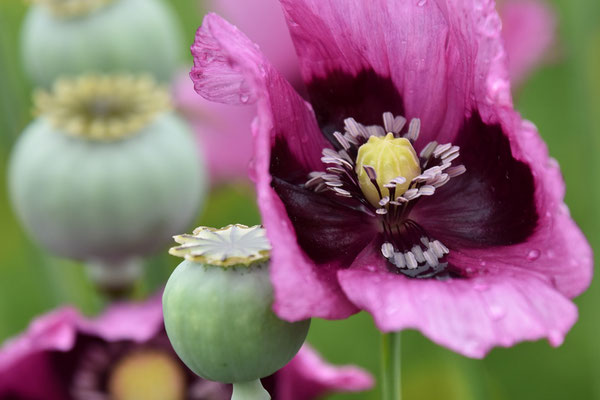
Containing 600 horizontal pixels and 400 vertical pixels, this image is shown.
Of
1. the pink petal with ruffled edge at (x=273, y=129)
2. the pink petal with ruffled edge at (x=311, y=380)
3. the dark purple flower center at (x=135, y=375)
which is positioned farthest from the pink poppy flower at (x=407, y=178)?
the dark purple flower center at (x=135, y=375)

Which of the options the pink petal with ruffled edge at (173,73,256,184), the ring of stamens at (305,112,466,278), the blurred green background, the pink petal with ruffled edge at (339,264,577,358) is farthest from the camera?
the pink petal with ruffled edge at (173,73,256,184)

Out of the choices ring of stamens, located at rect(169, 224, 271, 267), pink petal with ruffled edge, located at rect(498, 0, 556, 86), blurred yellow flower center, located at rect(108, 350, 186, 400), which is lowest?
blurred yellow flower center, located at rect(108, 350, 186, 400)

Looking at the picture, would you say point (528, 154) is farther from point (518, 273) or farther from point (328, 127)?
point (328, 127)

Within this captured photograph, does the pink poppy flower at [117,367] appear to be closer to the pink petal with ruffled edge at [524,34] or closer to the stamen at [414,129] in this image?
the stamen at [414,129]

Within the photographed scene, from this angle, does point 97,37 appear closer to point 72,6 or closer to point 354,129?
point 72,6

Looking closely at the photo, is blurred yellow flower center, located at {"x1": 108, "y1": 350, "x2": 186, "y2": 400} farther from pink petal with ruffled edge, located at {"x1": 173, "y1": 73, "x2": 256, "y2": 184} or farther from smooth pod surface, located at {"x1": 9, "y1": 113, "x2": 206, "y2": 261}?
pink petal with ruffled edge, located at {"x1": 173, "y1": 73, "x2": 256, "y2": 184}

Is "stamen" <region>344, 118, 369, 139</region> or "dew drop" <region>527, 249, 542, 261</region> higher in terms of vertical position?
"stamen" <region>344, 118, 369, 139</region>

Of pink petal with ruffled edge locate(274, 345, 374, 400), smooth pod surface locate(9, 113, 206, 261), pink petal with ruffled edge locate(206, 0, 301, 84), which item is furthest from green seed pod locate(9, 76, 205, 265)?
pink petal with ruffled edge locate(206, 0, 301, 84)
